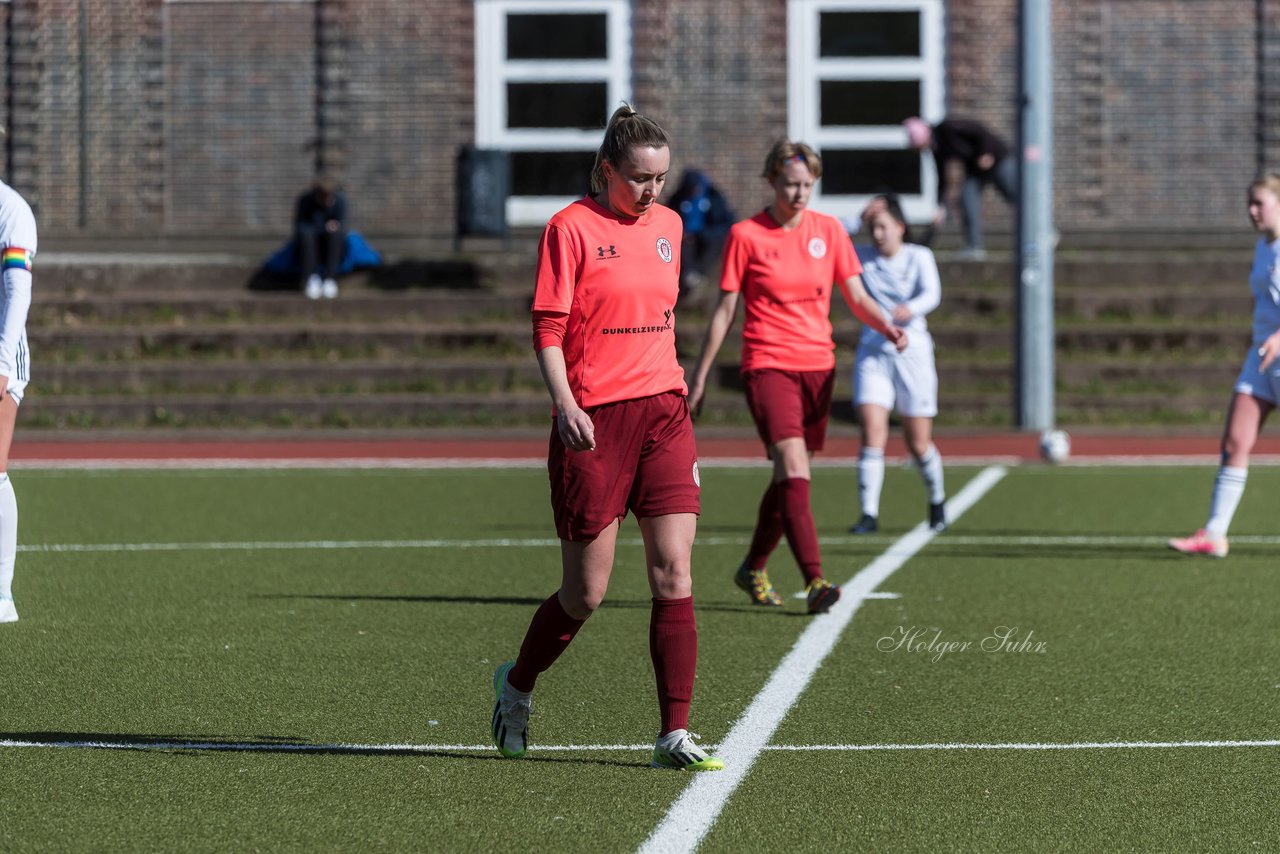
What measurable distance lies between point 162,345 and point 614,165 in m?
17.7

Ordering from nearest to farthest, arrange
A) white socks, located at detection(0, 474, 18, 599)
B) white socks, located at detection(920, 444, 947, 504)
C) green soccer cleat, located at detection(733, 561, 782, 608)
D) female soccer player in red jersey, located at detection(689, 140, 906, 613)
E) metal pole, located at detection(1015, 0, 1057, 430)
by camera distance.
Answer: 1. white socks, located at detection(0, 474, 18, 599)
2. female soccer player in red jersey, located at detection(689, 140, 906, 613)
3. green soccer cleat, located at detection(733, 561, 782, 608)
4. white socks, located at detection(920, 444, 947, 504)
5. metal pole, located at detection(1015, 0, 1057, 430)

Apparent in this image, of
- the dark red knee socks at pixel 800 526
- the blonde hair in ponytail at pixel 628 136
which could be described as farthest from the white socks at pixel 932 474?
the blonde hair in ponytail at pixel 628 136

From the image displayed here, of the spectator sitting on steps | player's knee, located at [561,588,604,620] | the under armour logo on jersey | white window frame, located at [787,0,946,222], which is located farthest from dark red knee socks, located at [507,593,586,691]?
white window frame, located at [787,0,946,222]

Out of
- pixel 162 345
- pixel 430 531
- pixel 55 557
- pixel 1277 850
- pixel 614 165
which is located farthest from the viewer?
pixel 162 345

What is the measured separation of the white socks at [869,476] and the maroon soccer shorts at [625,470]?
6.26 meters

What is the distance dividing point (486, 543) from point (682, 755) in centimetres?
621

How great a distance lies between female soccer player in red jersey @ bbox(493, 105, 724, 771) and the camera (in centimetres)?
552

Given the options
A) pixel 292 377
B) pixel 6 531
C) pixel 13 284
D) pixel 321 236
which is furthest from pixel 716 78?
pixel 13 284

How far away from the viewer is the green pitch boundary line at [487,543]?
11352 mm

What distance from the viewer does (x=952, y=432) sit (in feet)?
66.4

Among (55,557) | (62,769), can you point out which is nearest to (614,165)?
(62,769)

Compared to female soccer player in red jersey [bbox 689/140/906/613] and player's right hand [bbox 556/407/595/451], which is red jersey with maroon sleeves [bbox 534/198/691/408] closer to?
player's right hand [bbox 556/407/595/451]

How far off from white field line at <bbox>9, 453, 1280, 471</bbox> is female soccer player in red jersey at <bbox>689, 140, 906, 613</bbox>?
8.14 meters

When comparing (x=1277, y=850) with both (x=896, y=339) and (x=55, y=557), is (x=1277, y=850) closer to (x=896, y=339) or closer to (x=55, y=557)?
(x=896, y=339)
